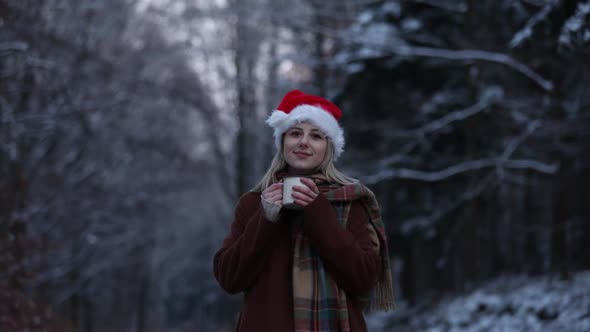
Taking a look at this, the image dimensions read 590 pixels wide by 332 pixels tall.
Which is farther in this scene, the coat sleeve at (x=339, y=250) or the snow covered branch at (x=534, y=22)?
the snow covered branch at (x=534, y=22)

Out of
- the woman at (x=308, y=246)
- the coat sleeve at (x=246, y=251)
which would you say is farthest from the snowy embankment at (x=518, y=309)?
the coat sleeve at (x=246, y=251)

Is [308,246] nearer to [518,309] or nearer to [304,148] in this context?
[304,148]

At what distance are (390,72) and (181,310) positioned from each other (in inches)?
1374

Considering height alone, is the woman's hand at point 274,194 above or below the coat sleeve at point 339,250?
above

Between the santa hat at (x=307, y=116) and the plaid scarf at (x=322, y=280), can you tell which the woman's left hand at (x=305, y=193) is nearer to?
the plaid scarf at (x=322, y=280)

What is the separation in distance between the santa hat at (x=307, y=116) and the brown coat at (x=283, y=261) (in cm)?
40

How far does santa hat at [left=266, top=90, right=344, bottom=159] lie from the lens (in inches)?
126

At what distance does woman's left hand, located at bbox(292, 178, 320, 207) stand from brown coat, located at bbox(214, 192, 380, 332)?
3cm

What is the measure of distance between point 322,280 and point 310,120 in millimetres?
798

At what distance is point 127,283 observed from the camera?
92.3ft

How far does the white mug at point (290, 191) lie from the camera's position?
286cm

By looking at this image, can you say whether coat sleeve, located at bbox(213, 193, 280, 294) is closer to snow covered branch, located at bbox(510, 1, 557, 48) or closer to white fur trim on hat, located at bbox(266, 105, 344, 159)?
white fur trim on hat, located at bbox(266, 105, 344, 159)

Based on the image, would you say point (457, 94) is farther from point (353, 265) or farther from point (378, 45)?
point (353, 265)

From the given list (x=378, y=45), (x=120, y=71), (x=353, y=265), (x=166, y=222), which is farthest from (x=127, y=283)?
(x=353, y=265)
